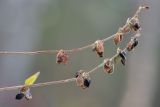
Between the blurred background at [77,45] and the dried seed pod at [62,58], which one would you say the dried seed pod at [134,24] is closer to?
the dried seed pod at [62,58]

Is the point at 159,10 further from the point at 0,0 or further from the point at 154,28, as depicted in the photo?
the point at 0,0

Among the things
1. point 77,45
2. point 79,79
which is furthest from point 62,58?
point 77,45

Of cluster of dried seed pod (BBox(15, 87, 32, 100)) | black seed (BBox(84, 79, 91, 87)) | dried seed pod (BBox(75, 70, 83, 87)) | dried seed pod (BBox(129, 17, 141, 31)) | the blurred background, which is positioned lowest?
black seed (BBox(84, 79, 91, 87))

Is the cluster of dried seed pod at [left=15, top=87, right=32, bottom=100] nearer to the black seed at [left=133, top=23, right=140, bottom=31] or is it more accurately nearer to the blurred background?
the black seed at [left=133, top=23, right=140, bottom=31]

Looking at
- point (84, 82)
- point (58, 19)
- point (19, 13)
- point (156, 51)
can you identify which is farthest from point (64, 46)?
point (84, 82)

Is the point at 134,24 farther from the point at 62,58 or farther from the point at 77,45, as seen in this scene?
the point at 77,45

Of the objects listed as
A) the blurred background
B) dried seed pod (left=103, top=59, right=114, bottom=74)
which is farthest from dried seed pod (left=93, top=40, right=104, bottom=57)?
the blurred background
